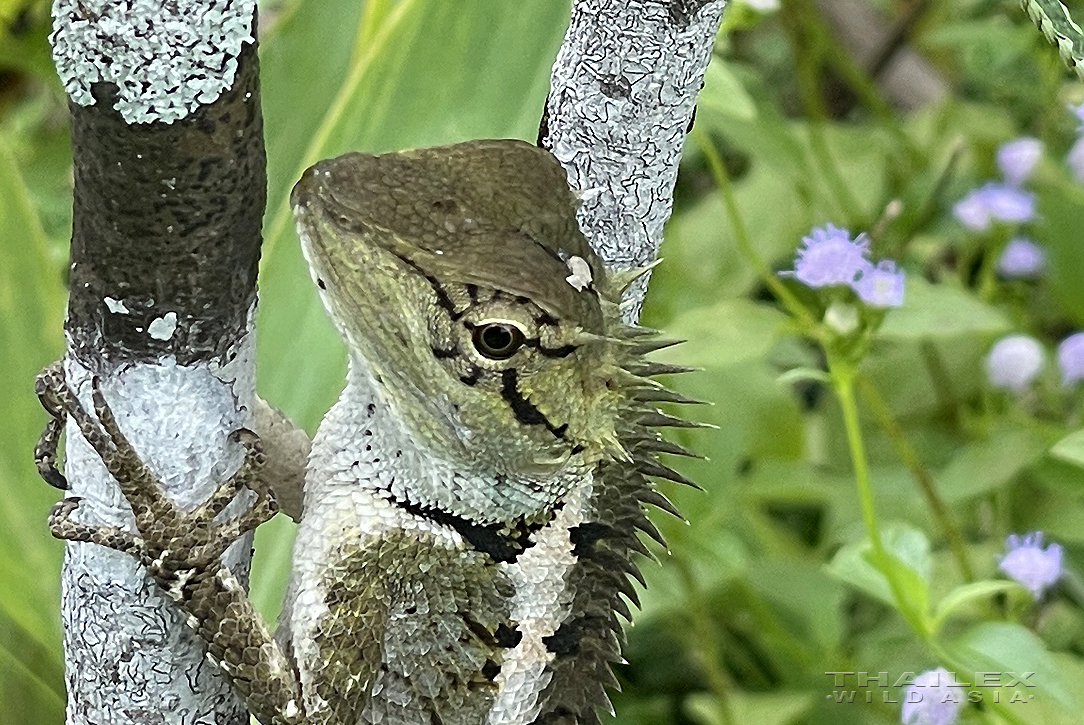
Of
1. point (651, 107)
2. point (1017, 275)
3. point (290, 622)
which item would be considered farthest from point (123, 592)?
point (1017, 275)

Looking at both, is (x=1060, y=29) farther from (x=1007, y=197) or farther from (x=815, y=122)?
(x=815, y=122)

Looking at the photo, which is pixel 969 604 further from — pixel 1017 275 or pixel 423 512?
pixel 423 512

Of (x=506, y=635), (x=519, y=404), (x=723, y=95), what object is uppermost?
(x=723, y=95)

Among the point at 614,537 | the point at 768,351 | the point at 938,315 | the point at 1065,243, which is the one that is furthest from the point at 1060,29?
the point at 1065,243

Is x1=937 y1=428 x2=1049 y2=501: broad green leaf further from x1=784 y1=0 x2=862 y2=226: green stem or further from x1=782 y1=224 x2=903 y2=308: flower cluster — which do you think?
x1=784 y1=0 x2=862 y2=226: green stem

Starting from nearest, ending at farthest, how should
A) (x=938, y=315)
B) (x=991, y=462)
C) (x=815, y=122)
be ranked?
(x=938, y=315) → (x=991, y=462) → (x=815, y=122)

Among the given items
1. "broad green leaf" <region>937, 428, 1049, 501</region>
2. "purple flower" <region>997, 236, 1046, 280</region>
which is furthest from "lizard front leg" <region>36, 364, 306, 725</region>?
"purple flower" <region>997, 236, 1046, 280</region>

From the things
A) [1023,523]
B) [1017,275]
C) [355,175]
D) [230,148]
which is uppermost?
[1017,275]
